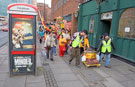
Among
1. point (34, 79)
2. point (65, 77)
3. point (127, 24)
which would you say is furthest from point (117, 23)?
point (34, 79)

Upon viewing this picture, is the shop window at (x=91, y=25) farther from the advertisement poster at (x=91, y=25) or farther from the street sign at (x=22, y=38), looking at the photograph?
the street sign at (x=22, y=38)

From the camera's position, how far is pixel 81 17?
12766mm

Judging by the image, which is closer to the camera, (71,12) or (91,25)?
(91,25)

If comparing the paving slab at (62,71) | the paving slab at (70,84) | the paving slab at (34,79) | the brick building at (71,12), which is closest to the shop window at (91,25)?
the brick building at (71,12)

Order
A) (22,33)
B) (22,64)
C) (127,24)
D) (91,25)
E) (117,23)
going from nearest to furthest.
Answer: (22,33) → (22,64) → (127,24) → (117,23) → (91,25)

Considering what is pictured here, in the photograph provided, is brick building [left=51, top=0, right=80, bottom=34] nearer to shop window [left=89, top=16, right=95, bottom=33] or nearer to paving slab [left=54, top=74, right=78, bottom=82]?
shop window [left=89, top=16, right=95, bottom=33]

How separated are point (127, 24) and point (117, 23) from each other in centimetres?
80

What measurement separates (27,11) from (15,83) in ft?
8.13

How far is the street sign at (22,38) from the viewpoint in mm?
4039

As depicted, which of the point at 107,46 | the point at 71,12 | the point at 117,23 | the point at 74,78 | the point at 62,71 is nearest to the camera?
the point at 74,78

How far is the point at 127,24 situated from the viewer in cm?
660

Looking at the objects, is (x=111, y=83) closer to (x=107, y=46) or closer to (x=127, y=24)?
(x=107, y=46)

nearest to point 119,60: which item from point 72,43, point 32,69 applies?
point 72,43

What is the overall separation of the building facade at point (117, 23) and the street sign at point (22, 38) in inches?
197
